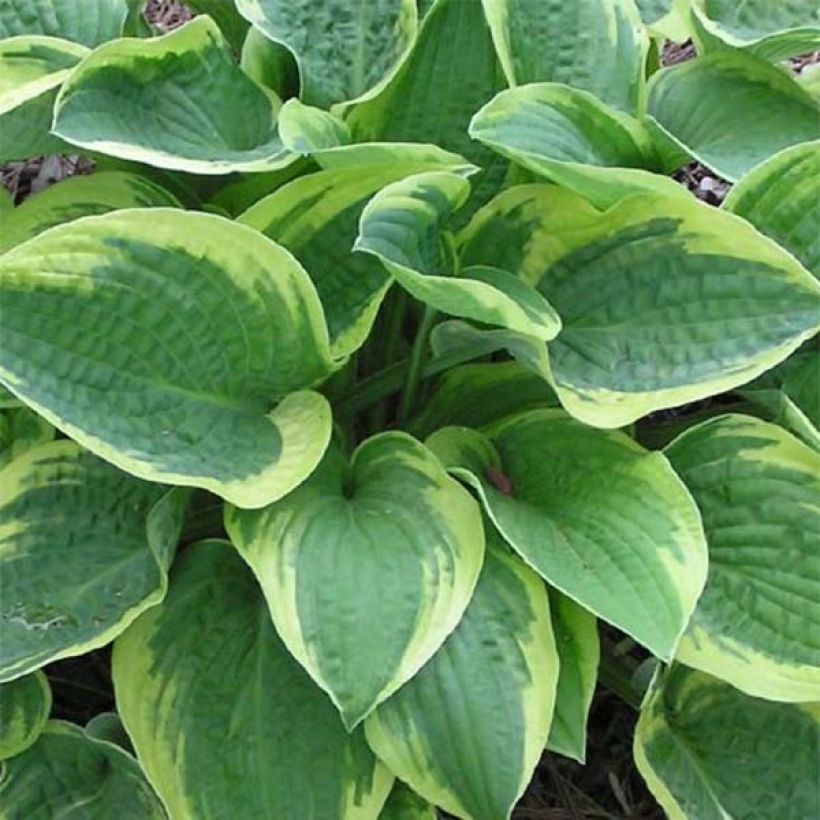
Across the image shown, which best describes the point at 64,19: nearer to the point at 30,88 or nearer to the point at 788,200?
the point at 30,88

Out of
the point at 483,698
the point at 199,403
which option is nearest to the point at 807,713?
the point at 483,698

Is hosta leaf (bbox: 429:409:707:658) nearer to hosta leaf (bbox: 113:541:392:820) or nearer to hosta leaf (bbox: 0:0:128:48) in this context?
hosta leaf (bbox: 113:541:392:820)

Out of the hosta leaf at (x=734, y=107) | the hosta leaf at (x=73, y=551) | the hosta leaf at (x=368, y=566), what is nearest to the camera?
the hosta leaf at (x=368, y=566)

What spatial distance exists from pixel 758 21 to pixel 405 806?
0.81 metres

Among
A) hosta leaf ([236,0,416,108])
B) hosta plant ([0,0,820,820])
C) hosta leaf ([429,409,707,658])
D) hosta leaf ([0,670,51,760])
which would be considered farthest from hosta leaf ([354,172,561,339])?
hosta leaf ([0,670,51,760])

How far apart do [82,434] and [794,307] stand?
0.52 meters

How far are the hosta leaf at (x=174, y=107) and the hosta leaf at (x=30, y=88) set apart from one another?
5 cm

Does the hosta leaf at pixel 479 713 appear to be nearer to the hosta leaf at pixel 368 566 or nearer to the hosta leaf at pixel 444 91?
the hosta leaf at pixel 368 566

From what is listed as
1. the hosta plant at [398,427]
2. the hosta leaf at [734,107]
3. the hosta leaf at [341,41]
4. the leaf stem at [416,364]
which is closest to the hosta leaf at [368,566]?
the hosta plant at [398,427]

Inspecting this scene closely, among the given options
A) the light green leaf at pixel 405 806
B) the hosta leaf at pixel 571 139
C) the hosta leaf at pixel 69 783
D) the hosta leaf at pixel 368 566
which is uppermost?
the hosta leaf at pixel 571 139

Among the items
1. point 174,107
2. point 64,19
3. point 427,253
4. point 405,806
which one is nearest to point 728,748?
point 405,806

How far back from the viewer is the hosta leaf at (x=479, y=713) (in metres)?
0.93

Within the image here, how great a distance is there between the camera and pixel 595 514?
99 cm

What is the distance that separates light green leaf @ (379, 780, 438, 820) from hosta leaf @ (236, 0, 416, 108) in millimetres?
604
